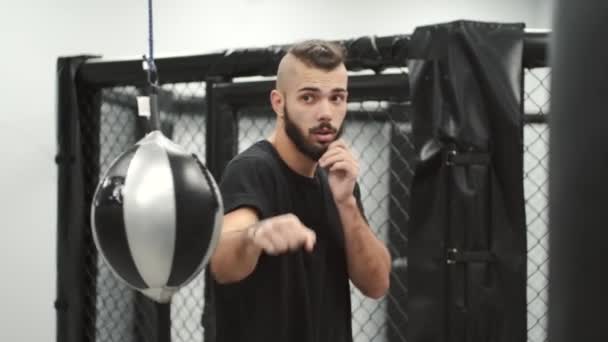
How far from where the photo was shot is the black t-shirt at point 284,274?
4.28 ft

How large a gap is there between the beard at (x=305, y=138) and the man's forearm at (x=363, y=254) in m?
0.10

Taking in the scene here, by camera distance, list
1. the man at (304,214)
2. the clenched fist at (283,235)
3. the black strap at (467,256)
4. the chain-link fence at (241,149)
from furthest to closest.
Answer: the chain-link fence at (241,149) → the black strap at (467,256) → the man at (304,214) → the clenched fist at (283,235)

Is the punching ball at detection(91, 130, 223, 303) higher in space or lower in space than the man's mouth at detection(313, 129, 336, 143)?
lower

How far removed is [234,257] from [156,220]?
17 centimetres

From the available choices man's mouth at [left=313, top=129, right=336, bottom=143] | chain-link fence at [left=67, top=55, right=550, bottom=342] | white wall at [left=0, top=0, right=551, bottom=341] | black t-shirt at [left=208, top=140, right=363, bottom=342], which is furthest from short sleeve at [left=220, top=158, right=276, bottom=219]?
white wall at [left=0, top=0, right=551, bottom=341]

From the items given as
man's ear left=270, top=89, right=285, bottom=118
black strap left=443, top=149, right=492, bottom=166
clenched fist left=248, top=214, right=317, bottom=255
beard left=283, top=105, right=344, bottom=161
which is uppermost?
man's ear left=270, top=89, right=285, bottom=118

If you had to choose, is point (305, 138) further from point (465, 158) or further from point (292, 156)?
point (465, 158)

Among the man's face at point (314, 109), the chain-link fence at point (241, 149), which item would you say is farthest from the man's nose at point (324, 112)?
the chain-link fence at point (241, 149)

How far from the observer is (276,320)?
51.6 inches

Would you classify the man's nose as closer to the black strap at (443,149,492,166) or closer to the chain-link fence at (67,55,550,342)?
the black strap at (443,149,492,166)

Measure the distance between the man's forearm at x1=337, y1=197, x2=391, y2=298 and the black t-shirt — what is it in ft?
0.12

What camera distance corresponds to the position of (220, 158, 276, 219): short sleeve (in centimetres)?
125
